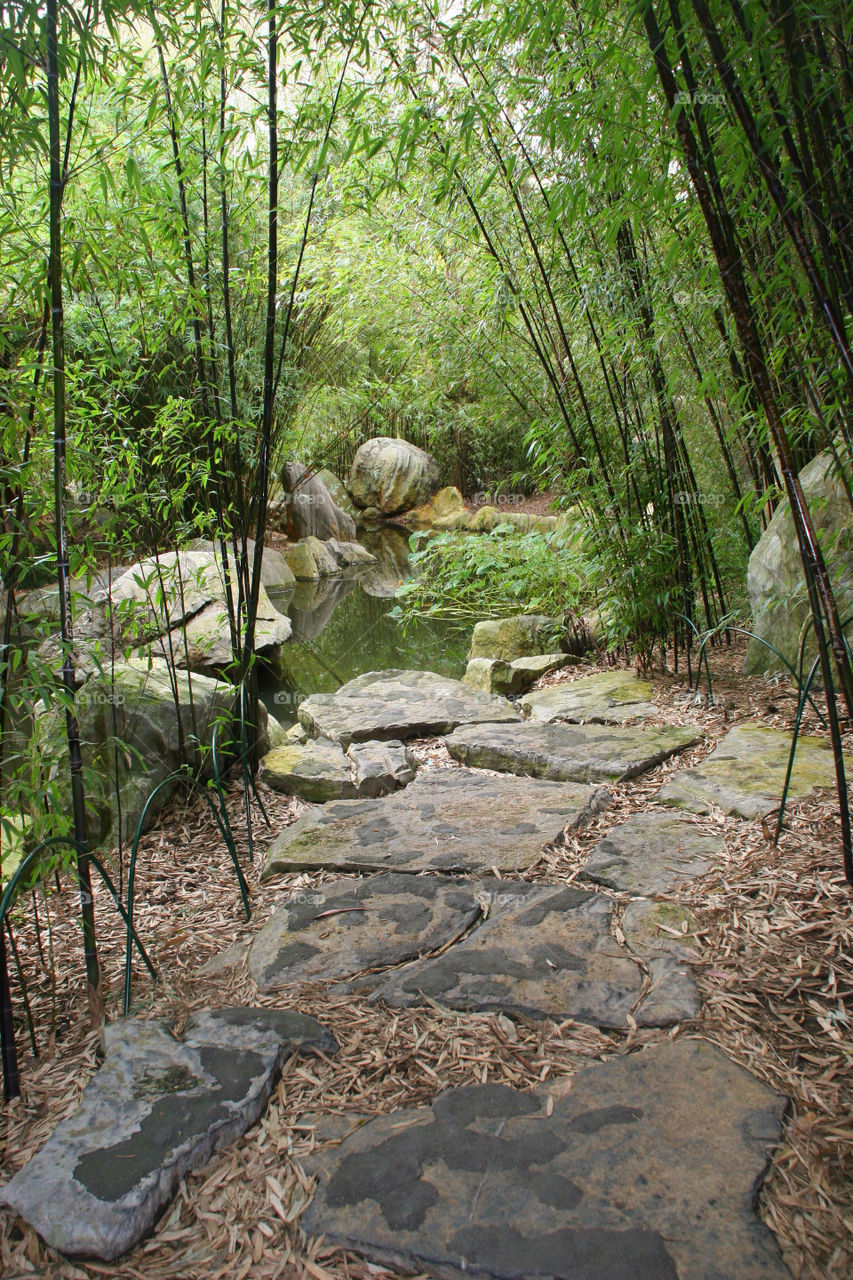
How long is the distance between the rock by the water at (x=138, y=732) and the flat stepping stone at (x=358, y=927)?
67 centimetres

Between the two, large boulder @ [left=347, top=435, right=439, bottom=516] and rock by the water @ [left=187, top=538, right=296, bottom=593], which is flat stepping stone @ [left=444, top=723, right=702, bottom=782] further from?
large boulder @ [left=347, top=435, right=439, bottom=516]

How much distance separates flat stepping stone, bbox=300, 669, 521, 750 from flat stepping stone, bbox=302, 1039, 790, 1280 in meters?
2.10

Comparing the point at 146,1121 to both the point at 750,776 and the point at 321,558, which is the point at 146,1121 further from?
the point at 321,558

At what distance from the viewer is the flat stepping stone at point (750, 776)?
2104mm

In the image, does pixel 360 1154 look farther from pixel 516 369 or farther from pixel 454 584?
pixel 454 584

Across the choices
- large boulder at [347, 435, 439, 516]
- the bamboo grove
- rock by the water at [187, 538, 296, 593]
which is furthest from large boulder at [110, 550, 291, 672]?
large boulder at [347, 435, 439, 516]

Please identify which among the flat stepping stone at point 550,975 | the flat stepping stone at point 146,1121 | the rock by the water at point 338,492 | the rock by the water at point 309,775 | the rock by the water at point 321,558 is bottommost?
the rock by the water at point 309,775

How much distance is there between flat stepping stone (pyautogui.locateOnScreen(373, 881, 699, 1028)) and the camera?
136 cm

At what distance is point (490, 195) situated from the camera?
141 inches

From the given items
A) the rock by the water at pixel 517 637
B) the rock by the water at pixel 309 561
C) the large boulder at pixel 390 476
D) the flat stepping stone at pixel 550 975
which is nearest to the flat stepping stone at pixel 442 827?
the flat stepping stone at pixel 550 975

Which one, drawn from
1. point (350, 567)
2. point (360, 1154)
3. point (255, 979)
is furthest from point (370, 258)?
point (350, 567)

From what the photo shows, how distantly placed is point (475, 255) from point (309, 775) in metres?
2.97

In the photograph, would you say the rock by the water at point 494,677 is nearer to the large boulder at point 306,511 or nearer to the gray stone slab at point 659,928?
the gray stone slab at point 659,928

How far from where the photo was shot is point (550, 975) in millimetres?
1454
